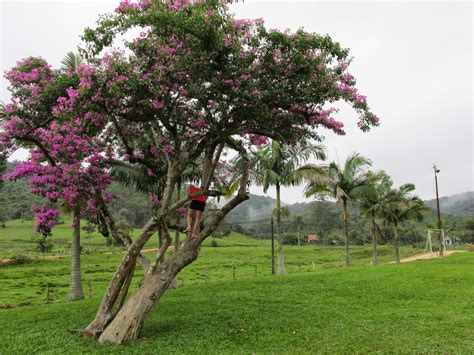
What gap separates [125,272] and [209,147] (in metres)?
4.14

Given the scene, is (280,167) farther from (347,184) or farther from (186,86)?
(186,86)

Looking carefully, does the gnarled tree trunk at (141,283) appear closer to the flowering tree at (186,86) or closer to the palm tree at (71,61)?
the flowering tree at (186,86)

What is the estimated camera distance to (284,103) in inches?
419

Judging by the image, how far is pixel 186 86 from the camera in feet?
32.0

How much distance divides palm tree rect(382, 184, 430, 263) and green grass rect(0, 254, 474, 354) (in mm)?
17596

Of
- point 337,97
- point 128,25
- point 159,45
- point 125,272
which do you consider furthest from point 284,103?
point 125,272

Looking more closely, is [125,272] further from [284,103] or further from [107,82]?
[284,103]

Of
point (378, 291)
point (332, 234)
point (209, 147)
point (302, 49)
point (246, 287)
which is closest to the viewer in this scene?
point (302, 49)

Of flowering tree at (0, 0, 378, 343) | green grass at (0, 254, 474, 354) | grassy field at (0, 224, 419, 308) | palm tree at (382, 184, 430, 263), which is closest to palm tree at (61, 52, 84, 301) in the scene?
grassy field at (0, 224, 419, 308)

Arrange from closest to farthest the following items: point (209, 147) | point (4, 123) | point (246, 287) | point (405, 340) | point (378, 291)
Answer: point (405, 340) → point (209, 147) → point (4, 123) → point (378, 291) → point (246, 287)

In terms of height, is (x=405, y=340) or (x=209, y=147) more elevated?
(x=209, y=147)

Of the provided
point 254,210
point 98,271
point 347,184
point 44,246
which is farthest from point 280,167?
point 254,210

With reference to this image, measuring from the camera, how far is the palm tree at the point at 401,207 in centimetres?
3488

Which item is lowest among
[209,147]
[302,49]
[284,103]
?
[209,147]
